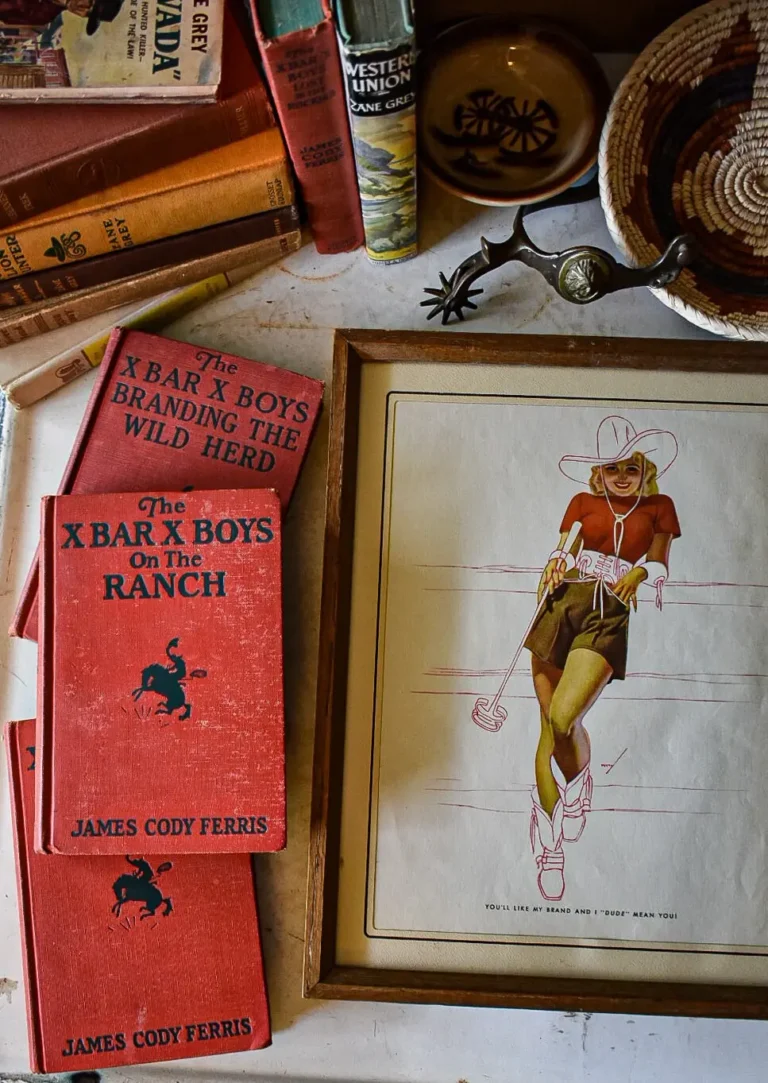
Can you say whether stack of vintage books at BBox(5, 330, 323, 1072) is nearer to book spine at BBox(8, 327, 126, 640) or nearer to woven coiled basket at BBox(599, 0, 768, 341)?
book spine at BBox(8, 327, 126, 640)

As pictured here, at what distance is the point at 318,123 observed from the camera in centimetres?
66

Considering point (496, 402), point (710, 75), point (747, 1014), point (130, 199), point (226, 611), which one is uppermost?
point (710, 75)

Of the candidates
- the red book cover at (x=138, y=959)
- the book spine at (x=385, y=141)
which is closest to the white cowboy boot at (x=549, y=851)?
the red book cover at (x=138, y=959)

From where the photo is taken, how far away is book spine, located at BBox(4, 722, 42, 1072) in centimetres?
67

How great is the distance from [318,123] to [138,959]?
2.09 ft

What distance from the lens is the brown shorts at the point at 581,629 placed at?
701 mm

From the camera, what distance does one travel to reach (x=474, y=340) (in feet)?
2.36

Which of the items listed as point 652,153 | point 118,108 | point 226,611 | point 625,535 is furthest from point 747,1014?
point 118,108

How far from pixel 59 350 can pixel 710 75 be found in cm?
59

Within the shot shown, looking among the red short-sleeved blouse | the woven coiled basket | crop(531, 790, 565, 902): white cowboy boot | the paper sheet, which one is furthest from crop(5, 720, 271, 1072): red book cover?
the woven coiled basket

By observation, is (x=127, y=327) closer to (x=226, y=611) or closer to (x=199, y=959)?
(x=226, y=611)

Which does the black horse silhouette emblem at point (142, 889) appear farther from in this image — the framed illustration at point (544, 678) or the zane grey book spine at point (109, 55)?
the zane grey book spine at point (109, 55)

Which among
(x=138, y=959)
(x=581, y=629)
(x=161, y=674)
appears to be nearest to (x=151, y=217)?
(x=161, y=674)

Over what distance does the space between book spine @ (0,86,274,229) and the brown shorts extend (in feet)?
1.44
